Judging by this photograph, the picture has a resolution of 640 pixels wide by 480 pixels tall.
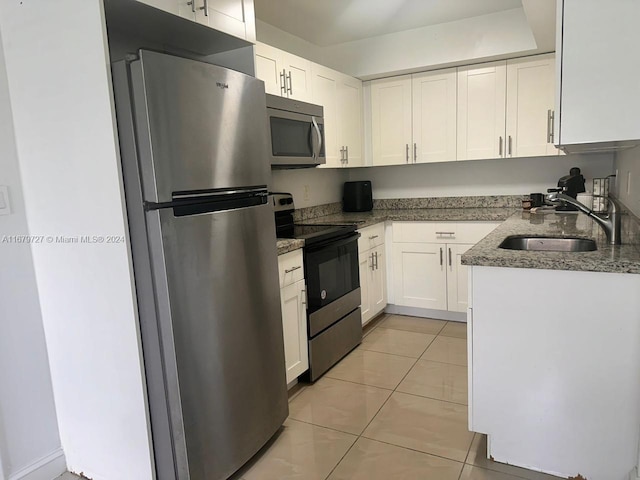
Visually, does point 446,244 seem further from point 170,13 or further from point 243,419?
point 170,13

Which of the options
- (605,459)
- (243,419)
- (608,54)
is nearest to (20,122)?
(243,419)

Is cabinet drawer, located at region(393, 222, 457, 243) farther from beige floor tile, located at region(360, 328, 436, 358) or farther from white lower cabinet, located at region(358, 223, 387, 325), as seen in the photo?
beige floor tile, located at region(360, 328, 436, 358)

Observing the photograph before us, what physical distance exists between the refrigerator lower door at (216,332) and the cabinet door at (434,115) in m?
2.27

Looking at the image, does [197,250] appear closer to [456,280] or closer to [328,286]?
[328,286]

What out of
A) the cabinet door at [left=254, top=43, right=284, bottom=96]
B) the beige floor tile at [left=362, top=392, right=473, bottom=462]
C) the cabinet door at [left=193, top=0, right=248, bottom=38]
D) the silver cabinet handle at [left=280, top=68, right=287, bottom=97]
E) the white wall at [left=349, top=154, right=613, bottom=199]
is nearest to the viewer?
the cabinet door at [left=193, top=0, right=248, bottom=38]

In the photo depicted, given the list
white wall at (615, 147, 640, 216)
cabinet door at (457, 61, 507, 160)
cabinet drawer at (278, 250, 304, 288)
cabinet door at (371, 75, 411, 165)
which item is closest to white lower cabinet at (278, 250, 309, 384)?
cabinet drawer at (278, 250, 304, 288)

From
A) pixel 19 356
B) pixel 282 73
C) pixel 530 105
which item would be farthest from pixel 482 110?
pixel 19 356

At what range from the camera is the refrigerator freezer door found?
60.2 inches

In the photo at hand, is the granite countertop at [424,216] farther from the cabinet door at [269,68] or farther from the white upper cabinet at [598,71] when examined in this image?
the white upper cabinet at [598,71]

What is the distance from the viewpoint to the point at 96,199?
1656 mm

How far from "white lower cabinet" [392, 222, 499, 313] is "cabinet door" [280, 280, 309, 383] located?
1.45 metres

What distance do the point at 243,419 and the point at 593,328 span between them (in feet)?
4.72

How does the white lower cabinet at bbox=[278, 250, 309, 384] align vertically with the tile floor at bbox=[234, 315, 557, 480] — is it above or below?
above

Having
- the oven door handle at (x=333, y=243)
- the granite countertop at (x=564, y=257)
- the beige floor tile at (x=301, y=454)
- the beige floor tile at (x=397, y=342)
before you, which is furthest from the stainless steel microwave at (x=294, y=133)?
the beige floor tile at (x=301, y=454)
